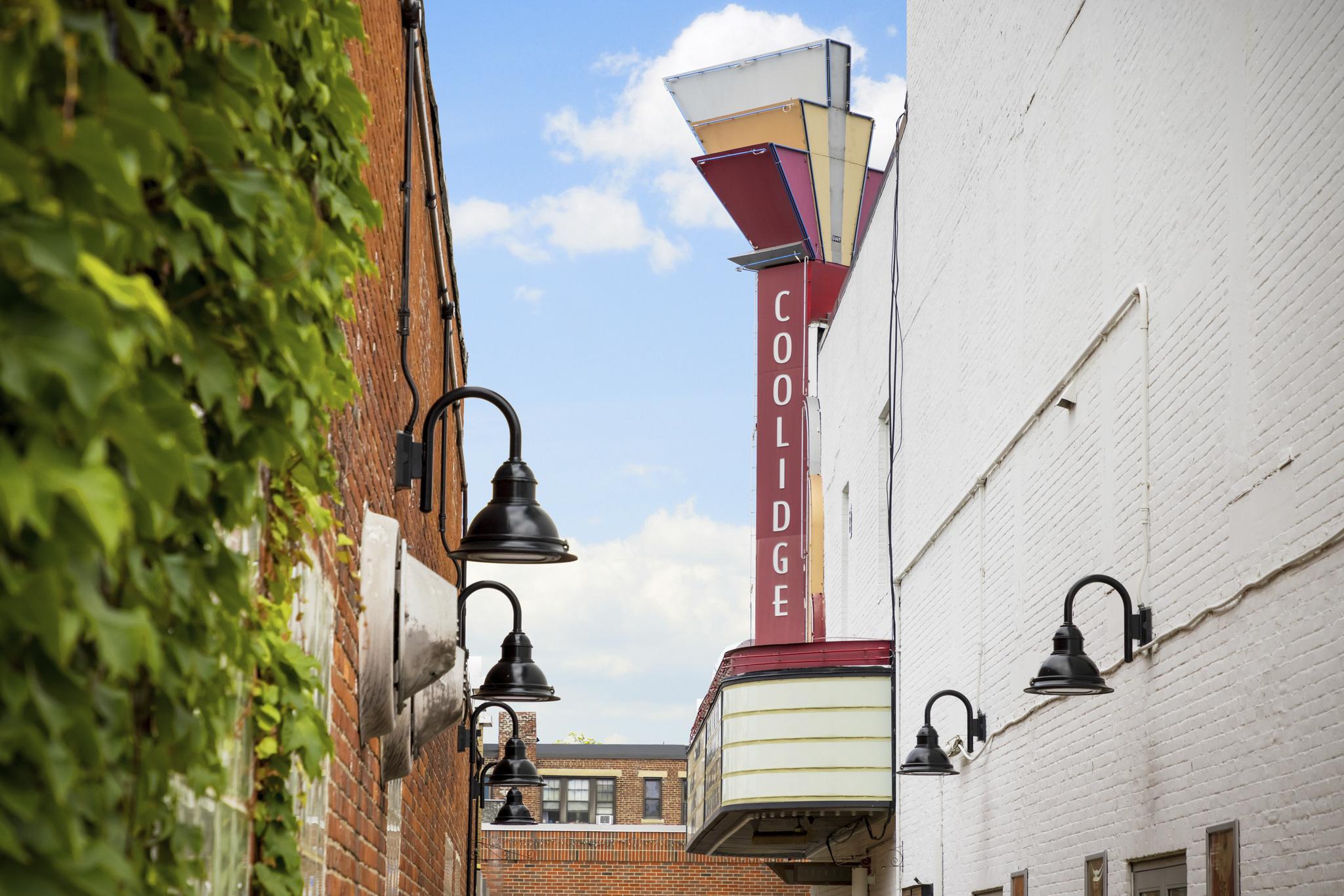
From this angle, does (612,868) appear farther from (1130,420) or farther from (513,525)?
(513,525)

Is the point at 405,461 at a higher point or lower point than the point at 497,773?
higher

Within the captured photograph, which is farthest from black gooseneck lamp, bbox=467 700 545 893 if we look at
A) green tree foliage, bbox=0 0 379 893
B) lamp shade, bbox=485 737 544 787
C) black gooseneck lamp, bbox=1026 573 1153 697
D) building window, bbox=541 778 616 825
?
building window, bbox=541 778 616 825

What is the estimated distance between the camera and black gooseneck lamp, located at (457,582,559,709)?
10961 millimetres

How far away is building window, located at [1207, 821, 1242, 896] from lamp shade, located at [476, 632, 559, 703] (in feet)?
15.3

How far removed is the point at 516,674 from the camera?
36.1 ft

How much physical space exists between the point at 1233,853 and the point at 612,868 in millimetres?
31576

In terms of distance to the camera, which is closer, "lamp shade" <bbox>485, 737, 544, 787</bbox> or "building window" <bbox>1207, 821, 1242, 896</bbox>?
"building window" <bbox>1207, 821, 1242, 896</bbox>

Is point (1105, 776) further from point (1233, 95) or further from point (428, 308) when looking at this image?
point (428, 308)

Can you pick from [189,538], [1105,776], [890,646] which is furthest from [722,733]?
[189,538]

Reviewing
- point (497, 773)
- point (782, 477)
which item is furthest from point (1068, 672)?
point (782, 477)

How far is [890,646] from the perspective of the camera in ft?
66.6

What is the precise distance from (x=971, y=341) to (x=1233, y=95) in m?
6.84

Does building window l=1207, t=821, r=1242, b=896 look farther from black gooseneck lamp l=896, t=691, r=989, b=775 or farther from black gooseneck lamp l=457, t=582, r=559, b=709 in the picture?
black gooseneck lamp l=896, t=691, r=989, b=775

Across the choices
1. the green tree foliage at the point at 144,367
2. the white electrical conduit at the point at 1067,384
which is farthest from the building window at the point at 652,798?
the green tree foliage at the point at 144,367
